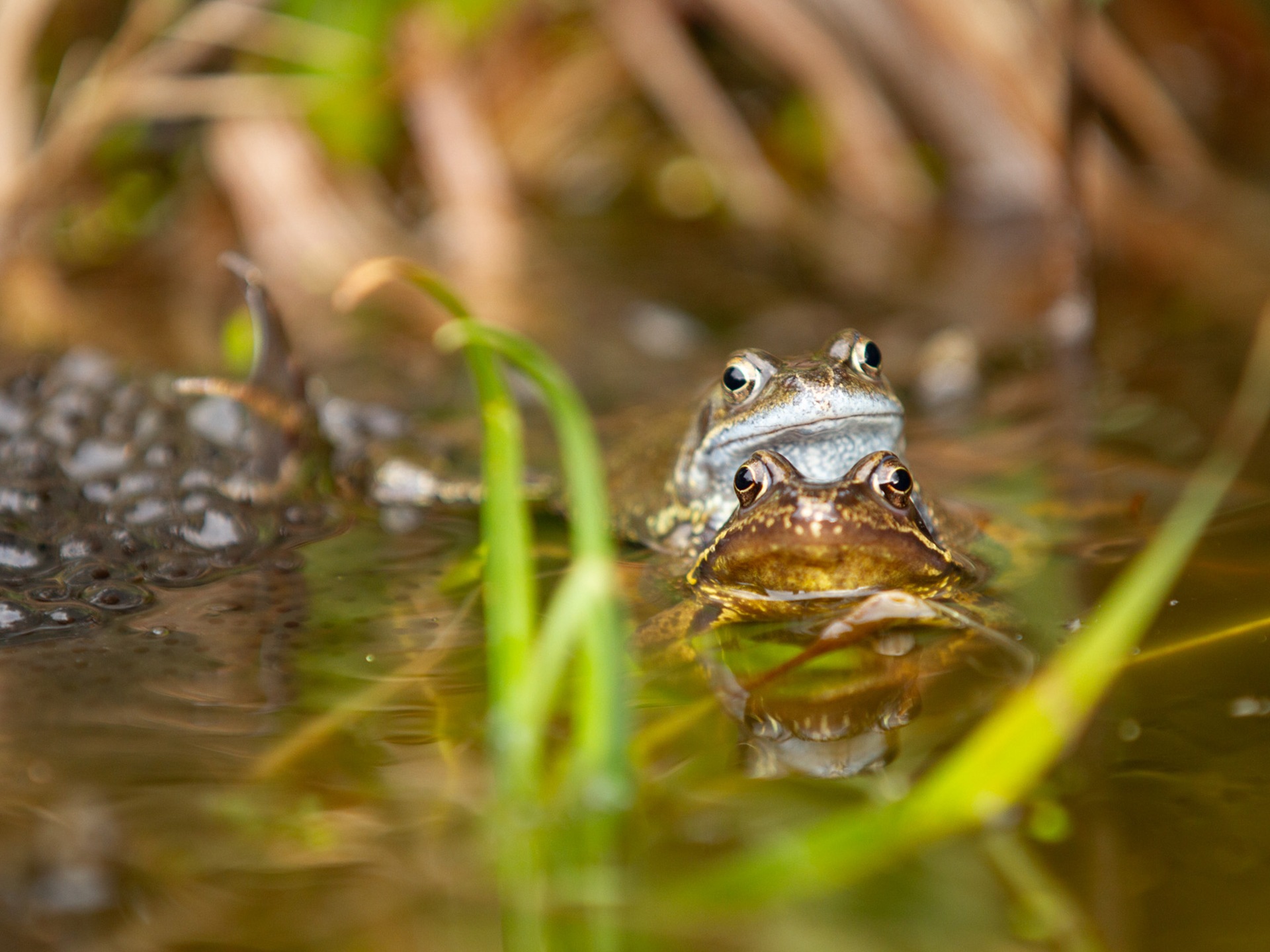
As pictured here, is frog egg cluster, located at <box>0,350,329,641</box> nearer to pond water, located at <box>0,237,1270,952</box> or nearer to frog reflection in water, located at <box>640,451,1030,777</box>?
pond water, located at <box>0,237,1270,952</box>

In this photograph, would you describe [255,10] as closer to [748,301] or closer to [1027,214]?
[748,301]

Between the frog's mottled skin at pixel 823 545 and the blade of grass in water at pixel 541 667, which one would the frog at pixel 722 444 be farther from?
the blade of grass in water at pixel 541 667

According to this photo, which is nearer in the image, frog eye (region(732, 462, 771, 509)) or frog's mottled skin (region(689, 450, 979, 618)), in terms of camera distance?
frog's mottled skin (region(689, 450, 979, 618))

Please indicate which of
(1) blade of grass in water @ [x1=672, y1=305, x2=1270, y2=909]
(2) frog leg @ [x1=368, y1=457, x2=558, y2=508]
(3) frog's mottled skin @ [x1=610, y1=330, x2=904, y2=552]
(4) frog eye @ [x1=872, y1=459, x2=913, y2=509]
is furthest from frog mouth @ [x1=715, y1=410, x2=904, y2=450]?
(1) blade of grass in water @ [x1=672, y1=305, x2=1270, y2=909]

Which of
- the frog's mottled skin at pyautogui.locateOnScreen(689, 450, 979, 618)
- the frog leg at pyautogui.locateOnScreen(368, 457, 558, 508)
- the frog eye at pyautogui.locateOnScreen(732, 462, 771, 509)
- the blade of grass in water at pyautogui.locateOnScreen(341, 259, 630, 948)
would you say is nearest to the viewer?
the blade of grass in water at pyautogui.locateOnScreen(341, 259, 630, 948)

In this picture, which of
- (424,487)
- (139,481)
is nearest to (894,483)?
(424,487)

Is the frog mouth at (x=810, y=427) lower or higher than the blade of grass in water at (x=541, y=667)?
higher

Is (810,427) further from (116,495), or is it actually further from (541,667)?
(116,495)

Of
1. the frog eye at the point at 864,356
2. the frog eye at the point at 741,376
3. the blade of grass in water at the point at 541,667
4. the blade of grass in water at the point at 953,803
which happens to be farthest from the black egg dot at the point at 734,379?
the blade of grass in water at the point at 953,803
